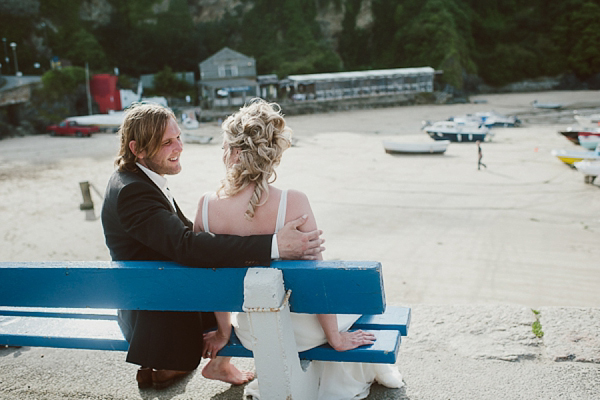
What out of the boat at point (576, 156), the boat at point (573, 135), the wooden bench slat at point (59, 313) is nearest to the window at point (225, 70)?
the boat at point (573, 135)

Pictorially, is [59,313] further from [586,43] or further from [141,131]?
[586,43]

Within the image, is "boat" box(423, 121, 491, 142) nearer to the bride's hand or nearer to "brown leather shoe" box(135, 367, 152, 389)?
the bride's hand

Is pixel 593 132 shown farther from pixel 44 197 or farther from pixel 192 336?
pixel 192 336

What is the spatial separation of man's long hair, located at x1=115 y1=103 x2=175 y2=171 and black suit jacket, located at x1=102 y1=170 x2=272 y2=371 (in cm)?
8

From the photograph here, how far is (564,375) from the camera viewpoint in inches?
95.2

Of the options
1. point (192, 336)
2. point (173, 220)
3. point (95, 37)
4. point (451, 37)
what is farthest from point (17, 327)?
point (451, 37)

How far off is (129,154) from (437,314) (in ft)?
7.46

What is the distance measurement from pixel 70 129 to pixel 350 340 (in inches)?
1256

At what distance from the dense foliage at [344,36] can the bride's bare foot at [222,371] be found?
43.9m

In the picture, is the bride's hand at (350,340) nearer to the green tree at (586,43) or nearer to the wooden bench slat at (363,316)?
the wooden bench slat at (363,316)

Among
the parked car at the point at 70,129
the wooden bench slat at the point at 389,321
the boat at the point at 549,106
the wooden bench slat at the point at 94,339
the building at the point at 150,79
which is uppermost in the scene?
the building at the point at 150,79

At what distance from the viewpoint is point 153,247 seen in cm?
202

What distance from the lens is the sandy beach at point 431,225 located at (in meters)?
2.82

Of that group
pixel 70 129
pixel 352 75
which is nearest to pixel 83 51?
pixel 70 129
